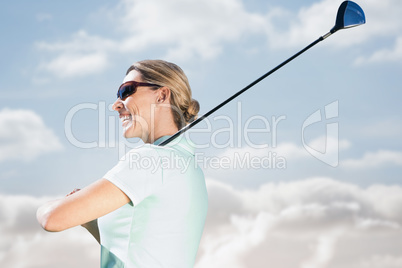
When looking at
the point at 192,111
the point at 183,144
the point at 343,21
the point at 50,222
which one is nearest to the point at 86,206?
the point at 50,222

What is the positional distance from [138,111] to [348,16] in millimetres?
1851

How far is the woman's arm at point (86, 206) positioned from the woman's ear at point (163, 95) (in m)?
0.77

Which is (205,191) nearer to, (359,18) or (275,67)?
(275,67)

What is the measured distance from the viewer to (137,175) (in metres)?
1.81

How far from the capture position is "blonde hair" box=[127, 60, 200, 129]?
2.46 m

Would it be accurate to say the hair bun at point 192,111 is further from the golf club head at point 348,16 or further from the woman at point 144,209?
the golf club head at point 348,16

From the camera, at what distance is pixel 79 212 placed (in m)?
1.77

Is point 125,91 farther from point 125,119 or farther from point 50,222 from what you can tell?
point 50,222

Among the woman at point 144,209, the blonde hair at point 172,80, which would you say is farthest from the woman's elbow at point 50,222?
the blonde hair at point 172,80

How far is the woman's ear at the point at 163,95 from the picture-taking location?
2459mm

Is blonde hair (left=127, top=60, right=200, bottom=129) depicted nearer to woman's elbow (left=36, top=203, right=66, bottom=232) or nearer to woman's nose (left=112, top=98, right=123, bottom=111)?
woman's nose (left=112, top=98, right=123, bottom=111)

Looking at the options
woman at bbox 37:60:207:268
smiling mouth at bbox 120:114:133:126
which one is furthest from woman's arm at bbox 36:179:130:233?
smiling mouth at bbox 120:114:133:126

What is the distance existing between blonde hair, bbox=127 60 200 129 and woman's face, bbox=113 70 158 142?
0.18ft

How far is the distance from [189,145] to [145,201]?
496 millimetres
